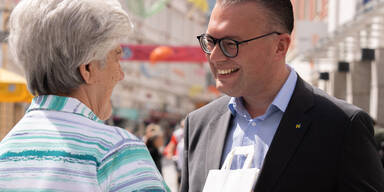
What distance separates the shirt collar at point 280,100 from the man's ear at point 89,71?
3.19ft

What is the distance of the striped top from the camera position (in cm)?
192

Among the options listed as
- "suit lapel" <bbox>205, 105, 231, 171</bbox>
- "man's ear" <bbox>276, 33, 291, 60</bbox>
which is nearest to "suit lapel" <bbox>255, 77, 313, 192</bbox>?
"man's ear" <bbox>276, 33, 291, 60</bbox>

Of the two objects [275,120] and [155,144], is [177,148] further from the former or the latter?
[275,120]

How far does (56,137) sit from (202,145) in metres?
1.15

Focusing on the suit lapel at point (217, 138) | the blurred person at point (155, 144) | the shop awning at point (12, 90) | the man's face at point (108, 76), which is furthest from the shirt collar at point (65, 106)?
the blurred person at point (155, 144)

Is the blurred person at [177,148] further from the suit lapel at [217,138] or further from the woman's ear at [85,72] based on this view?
the woman's ear at [85,72]

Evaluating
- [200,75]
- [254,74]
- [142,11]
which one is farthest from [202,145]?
[200,75]

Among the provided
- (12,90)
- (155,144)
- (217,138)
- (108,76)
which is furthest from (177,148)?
(108,76)

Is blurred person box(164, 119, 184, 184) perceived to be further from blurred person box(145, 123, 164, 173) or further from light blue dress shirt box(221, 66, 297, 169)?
light blue dress shirt box(221, 66, 297, 169)

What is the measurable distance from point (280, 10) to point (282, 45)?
15 cm

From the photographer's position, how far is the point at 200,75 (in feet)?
213

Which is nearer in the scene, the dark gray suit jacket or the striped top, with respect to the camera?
the striped top

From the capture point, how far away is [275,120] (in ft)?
9.42

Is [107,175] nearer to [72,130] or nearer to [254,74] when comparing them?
[72,130]
